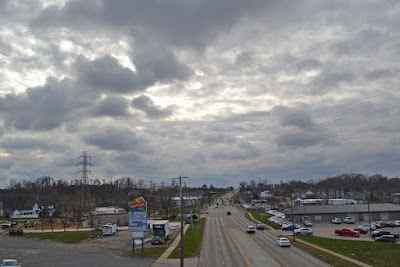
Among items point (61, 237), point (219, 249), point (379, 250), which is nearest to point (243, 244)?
point (219, 249)

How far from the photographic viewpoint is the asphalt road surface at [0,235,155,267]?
1681 inches

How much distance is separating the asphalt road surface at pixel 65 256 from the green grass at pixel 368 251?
26427 millimetres

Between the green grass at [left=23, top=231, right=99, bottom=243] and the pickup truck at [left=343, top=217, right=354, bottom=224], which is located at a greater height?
the green grass at [left=23, top=231, right=99, bottom=243]

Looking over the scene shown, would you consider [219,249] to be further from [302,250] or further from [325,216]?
[325,216]

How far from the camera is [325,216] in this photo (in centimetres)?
9756

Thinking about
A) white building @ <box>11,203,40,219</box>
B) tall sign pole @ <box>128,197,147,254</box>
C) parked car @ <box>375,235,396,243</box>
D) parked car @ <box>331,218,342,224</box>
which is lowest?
white building @ <box>11,203,40,219</box>

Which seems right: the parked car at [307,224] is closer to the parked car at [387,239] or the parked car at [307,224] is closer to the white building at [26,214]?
the parked car at [387,239]

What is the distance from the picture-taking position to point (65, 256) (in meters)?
49.4

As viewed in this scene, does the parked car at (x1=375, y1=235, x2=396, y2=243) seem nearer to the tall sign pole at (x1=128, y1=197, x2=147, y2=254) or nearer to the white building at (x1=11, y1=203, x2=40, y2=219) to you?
the tall sign pole at (x1=128, y1=197, x2=147, y2=254)

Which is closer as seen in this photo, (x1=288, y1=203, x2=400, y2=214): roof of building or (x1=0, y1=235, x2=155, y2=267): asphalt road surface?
(x1=0, y1=235, x2=155, y2=267): asphalt road surface

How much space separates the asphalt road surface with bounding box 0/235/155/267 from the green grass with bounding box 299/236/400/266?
2643cm

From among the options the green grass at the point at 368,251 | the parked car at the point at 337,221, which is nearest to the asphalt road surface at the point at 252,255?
the green grass at the point at 368,251

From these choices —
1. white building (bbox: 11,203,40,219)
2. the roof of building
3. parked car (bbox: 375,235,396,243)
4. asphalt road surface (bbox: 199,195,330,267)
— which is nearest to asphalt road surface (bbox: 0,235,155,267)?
asphalt road surface (bbox: 199,195,330,267)

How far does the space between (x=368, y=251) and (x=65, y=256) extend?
144 ft
